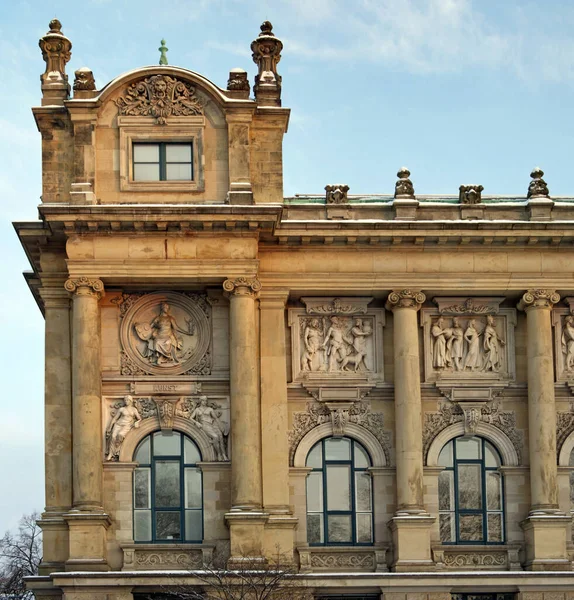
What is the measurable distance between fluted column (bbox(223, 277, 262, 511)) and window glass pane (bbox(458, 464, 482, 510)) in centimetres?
557

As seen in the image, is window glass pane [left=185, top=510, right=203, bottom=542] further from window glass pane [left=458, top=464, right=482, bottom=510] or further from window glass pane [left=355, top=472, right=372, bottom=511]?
window glass pane [left=458, top=464, right=482, bottom=510]

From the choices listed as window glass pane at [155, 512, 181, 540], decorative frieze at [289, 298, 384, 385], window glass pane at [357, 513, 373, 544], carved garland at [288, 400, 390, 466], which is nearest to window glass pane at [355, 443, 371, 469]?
carved garland at [288, 400, 390, 466]

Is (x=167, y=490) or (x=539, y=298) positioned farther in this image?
(x=539, y=298)

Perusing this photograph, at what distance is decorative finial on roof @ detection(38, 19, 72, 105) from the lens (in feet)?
147

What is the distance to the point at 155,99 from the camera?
146 ft

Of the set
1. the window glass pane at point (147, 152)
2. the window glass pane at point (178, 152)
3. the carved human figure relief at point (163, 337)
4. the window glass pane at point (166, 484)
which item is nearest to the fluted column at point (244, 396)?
the carved human figure relief at point (163, 337)

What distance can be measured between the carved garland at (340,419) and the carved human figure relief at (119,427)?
13.8 ft

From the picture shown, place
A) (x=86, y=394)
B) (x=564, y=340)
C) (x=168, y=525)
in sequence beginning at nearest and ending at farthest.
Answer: (x=86, y=394) < (x=168, y=525) < (x=564, y=340)

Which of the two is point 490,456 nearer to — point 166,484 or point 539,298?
point 539,298

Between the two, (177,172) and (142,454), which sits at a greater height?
(177,172)

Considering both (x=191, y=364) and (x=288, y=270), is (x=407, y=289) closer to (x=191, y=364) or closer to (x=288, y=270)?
(x=288, y=270)

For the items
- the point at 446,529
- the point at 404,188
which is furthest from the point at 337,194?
the point at 446,529

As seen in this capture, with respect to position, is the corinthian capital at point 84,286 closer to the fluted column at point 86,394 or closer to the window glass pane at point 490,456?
the fluted column at point 86,394

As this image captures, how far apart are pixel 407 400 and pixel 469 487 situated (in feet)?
9.84
